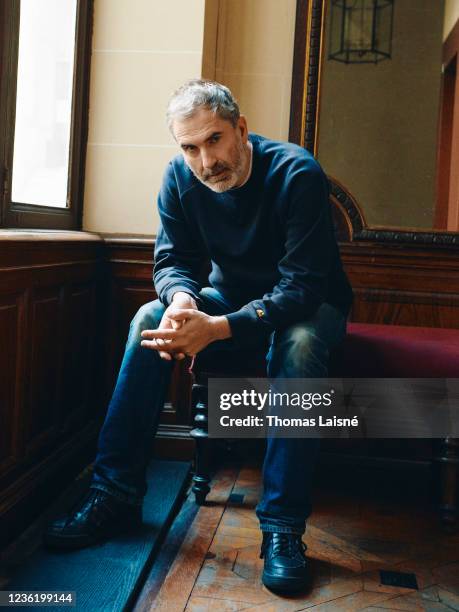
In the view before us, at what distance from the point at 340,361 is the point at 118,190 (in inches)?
45.2

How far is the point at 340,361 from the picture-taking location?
2.12m

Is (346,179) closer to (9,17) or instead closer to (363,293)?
(363,293)

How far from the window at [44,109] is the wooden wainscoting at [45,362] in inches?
7.3

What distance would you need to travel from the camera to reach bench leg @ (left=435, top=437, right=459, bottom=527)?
2092 millimetres

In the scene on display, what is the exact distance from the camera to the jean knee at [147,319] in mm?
1925

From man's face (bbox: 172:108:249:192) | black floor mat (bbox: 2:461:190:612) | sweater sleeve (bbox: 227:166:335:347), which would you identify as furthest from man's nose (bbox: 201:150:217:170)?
black floor mat (bbox: 2:461:190:612)

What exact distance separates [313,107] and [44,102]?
3.51ft

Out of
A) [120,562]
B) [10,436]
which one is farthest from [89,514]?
[10,436]

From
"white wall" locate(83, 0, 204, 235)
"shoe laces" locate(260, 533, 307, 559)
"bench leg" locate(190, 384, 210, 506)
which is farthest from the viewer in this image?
"white wall" locate(83, 0, 204, 235)

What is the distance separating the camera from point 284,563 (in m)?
1.70

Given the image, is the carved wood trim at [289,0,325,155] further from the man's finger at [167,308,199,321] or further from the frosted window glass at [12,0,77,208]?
the man's finger at [167,308,199,321]

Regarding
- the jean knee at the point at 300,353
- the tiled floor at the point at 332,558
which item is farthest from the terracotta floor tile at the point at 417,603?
the jean knee at the point at 300,353

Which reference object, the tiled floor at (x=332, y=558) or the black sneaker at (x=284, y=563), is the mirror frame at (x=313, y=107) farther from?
the black sneaker at (x=284, y=563)

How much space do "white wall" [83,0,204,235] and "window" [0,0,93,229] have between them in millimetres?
60
